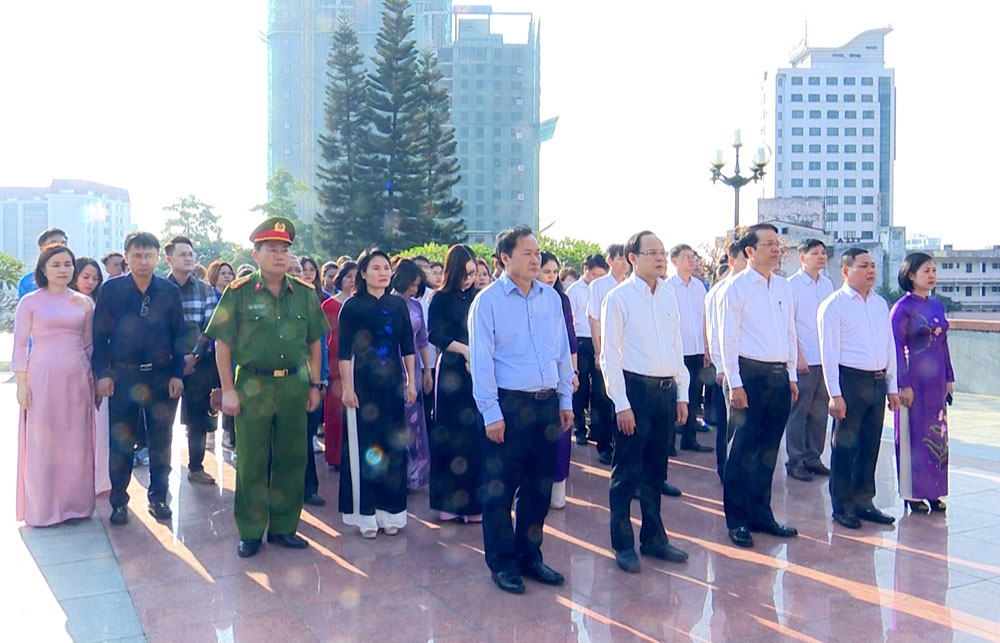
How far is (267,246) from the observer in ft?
Answer: 14.5

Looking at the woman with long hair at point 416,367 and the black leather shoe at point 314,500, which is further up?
the woman with long hair at point 416,367

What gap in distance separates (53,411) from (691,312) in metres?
4.72

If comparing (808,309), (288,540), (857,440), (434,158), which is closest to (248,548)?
(288,540)

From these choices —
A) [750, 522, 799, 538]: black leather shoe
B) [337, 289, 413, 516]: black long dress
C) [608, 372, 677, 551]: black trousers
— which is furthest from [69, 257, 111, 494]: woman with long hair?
[750, 522, 799, 538]: black leather shoe

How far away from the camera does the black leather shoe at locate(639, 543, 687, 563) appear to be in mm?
4258

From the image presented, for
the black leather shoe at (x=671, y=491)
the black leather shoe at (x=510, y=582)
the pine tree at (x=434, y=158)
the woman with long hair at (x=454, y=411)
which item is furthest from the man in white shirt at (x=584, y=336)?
the pine tree at (x=434, y=158)

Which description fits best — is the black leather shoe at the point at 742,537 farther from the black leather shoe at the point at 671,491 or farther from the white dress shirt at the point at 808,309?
the white dress shirt at the point at 808,309

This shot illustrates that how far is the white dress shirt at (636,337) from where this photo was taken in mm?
4125

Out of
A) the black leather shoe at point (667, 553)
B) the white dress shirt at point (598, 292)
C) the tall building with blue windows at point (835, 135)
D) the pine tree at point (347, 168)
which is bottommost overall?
the black leather shoe at point (667, 553)

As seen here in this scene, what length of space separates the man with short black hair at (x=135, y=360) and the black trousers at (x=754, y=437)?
10.7 feet

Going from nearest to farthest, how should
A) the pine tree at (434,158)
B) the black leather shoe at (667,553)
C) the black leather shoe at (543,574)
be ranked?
1. the black leather shoe at (543,574)
2. the black leather shoe at (667,553)
3. the pine tree at (434,158)

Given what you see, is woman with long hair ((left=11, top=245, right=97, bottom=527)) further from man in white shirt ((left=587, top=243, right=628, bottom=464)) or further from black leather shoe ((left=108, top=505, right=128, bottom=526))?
man in white shirt ((left=587, top=243, right=628, bottom=464))

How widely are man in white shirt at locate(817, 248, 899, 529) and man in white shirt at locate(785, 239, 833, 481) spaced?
112cm

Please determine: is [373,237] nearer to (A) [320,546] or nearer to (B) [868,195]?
(A) [320,546]
